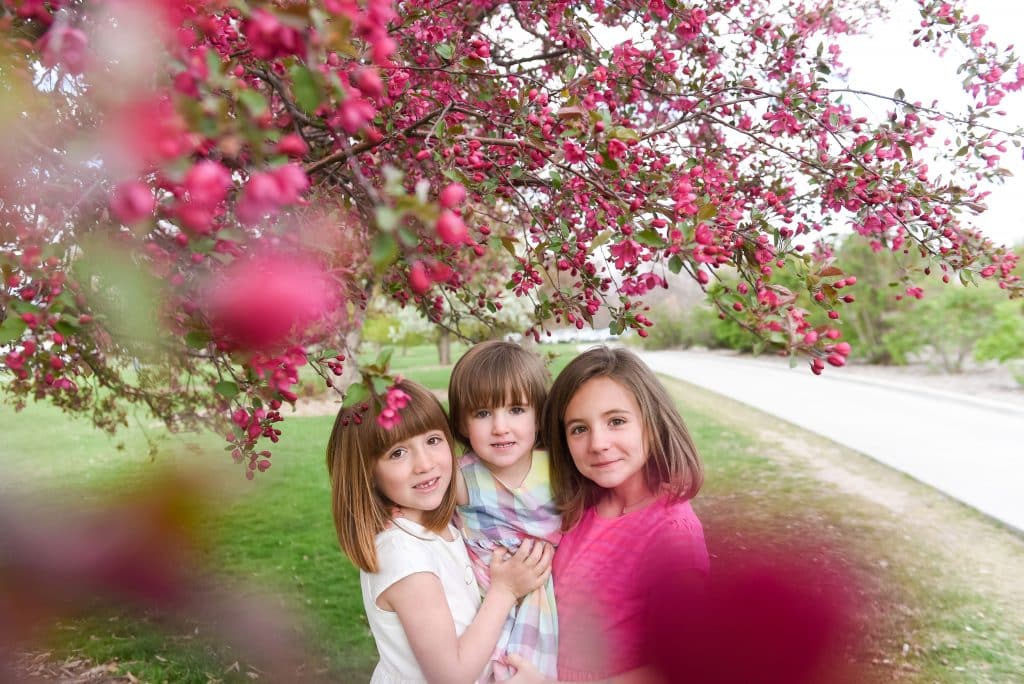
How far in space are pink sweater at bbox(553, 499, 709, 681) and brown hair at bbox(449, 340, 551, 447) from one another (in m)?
0.42

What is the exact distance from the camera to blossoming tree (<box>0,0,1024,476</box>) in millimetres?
917

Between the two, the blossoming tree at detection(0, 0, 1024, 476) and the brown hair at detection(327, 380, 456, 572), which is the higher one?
the blossoming tree at detection(0, 0, 1024, 476)

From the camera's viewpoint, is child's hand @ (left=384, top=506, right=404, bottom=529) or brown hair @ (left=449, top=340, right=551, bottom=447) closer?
child's hand @ (left=384, top=506, right=404, bottom=529)

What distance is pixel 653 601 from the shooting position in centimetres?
186

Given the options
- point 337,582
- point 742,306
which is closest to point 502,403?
point 742,306

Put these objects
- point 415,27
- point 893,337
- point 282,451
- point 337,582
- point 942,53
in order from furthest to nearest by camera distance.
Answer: point 893,337 < point 282,451 < point 337,582 < point 942,53 < point 415,27

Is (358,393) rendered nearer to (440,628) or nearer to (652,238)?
(652,238)

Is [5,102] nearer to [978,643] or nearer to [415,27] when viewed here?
[415,27]

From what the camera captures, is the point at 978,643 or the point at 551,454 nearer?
the point at 551,454

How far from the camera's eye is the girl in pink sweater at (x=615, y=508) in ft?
6.15

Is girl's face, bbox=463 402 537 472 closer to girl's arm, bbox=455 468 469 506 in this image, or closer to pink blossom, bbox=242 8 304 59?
girl's arm, bbox=455 468 469 506

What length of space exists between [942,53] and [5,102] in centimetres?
346

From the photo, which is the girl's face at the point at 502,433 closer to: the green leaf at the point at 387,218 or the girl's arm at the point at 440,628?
the girl's arm at the point at 440,628

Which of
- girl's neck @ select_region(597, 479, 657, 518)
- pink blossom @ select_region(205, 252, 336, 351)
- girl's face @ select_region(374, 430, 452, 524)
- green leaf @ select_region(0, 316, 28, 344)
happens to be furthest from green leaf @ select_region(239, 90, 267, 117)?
girl's neck @ select_region(597, 479, 657, 518)
